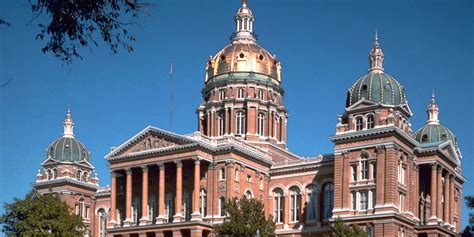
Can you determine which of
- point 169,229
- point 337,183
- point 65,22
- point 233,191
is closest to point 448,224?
point 337,183

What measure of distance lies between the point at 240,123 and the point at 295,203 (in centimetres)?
1592

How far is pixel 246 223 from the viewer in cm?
7688

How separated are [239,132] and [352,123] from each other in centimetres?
2441

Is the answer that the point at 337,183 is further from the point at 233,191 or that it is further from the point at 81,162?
the point at 81,162

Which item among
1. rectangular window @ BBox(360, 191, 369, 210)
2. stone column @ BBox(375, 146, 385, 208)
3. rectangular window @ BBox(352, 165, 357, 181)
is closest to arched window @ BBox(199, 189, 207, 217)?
rectangular window @ BBox(352, 165, 357, 181)

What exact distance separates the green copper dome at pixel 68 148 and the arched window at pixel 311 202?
3695 centimetres

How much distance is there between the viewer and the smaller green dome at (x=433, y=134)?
101875mm

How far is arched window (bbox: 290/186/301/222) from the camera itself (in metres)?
101

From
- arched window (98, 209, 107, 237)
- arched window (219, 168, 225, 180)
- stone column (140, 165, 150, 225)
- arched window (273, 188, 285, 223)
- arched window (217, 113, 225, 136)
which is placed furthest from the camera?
arched window (98, 209, 107, 237)

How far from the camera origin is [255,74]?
114 m

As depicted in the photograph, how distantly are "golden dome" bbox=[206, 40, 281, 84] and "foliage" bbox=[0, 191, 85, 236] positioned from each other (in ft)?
120

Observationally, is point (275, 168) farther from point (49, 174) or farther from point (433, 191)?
point (49, 174)

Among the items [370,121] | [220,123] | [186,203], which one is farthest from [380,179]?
[220,123]

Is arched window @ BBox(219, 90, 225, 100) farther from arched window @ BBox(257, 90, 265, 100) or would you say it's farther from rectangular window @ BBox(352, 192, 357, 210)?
rectangular window @ BBox(352, 192, 357, 210)
